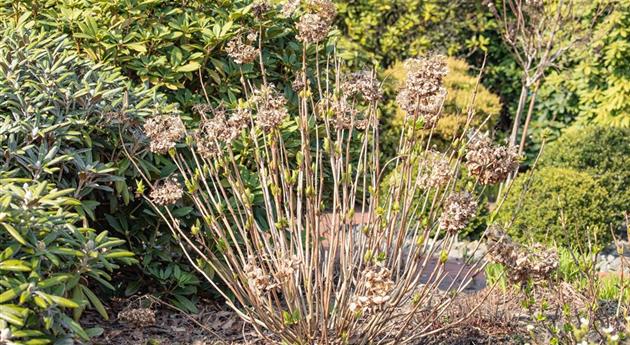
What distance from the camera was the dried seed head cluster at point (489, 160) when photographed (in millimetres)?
3107

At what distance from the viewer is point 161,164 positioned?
412 centimetres

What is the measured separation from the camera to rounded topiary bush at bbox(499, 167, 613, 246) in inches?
267

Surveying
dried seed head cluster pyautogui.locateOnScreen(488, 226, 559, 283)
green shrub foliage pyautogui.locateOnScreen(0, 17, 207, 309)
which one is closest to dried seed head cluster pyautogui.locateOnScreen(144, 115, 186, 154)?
green shrub foliage pyautogui.locateOnScreen(0, 17, 207, 309)

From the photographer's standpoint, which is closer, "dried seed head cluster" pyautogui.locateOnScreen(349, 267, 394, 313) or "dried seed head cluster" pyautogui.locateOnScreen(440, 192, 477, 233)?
"dried seed head cluster" pyautogui.locateOnScreen(349, 267, 394, 313)

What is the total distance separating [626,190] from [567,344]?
15.2 feet

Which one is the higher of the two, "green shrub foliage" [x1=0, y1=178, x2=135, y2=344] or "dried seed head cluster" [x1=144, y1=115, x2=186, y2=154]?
"dried seed head cluster" [x1=144, y1=115, x2=186, y2=154]

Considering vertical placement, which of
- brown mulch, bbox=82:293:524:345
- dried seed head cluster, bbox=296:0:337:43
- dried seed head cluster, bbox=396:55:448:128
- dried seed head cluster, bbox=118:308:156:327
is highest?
dried seed head cluster, bbox=296:0:337:43

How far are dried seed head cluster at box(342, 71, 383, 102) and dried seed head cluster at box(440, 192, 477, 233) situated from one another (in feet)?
1.84

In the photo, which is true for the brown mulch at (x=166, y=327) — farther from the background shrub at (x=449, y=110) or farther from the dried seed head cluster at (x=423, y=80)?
the background shrub at (x=449, y=110)

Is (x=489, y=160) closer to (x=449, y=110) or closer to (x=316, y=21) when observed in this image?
(x=316, y=21)

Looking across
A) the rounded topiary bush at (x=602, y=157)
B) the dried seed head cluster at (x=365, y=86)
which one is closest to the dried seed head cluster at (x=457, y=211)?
the dried seed head cluster at (x=365, y=86)

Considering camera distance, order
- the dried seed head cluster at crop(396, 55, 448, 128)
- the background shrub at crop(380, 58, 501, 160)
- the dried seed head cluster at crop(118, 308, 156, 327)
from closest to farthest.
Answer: the dried seed head cluster at crop(396, 55, 448, 128) < the dried seed head cluster at crop(118, 308, 156, 327) < the background shrub at crop(380, 58, 501, 160)

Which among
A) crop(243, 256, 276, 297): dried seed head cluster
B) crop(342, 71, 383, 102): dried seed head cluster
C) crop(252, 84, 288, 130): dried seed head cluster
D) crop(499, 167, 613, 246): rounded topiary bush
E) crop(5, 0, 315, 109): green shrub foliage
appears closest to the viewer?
crop(243, 256, 276, 297): dried seed head cluster

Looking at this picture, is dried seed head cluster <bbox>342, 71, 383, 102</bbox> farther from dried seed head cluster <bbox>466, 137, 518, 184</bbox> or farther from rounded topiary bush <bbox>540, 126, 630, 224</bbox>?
rounded topiary bush <bbox>540, 126, 630, 224</bbox>
